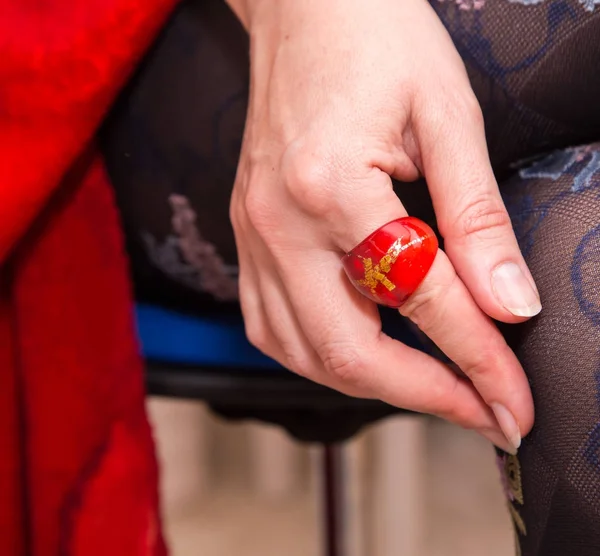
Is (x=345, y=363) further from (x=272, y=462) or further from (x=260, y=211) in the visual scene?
(x=272, y=462)

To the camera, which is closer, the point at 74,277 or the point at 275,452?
the point at 74,277

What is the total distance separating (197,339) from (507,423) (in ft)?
1.06

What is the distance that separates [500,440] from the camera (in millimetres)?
420

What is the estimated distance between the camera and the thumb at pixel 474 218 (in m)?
0.37

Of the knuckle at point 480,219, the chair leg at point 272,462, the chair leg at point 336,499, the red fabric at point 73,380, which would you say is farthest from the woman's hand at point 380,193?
the chair leg at point 272,462

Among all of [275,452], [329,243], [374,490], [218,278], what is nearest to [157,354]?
[218,278]

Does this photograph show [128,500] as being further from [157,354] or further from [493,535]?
[493,535]

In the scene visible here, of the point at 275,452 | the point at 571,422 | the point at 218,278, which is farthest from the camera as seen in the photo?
the point at 275,452

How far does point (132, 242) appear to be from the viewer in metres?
0.58

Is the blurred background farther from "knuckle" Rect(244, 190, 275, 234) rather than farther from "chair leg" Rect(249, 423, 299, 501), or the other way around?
"knuckle" Rect(244, 190, 275, 234)

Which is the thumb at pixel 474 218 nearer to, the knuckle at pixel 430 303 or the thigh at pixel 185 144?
the knuckle at pixel 430 303

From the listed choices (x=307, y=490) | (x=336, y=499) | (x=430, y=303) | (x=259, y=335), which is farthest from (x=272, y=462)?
(x=430, y=303)

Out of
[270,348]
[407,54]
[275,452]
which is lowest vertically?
[275,452]

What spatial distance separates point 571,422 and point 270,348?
20 centimetres
